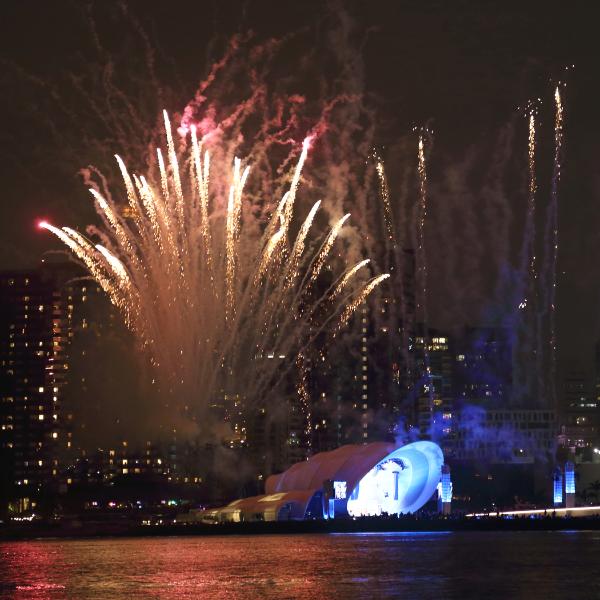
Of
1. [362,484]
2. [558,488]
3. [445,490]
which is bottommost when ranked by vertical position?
[445,490]

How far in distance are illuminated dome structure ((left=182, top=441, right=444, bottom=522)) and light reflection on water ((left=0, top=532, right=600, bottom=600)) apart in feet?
30.9

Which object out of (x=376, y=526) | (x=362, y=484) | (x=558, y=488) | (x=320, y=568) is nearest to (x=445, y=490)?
(x=362, y=484)

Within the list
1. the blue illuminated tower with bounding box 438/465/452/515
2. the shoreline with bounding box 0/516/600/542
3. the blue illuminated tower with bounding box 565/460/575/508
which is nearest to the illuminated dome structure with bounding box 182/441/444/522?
the blue illuminated tower with bounding box 438/465/452/515

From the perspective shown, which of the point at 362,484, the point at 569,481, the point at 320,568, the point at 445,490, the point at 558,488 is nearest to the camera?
the point at 320,568

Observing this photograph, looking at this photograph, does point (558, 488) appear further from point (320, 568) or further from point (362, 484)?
point (320, 568)

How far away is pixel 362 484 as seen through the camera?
149 m

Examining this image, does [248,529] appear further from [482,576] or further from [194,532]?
[482,576]

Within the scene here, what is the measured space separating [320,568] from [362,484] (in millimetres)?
51130

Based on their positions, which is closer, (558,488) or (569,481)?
(569,481)

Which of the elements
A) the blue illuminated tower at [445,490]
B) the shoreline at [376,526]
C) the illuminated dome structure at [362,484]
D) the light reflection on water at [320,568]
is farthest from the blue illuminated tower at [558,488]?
the light reflection on water at [320,568]

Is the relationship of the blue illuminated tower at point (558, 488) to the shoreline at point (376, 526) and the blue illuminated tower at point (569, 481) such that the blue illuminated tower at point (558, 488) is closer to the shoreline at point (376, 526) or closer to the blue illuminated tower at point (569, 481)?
the blue illuminated tower at point (569, 481)

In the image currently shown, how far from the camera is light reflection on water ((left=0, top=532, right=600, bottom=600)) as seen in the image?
82.8m

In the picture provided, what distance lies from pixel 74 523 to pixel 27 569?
6702 cm

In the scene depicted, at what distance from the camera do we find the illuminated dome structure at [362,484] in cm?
14625
